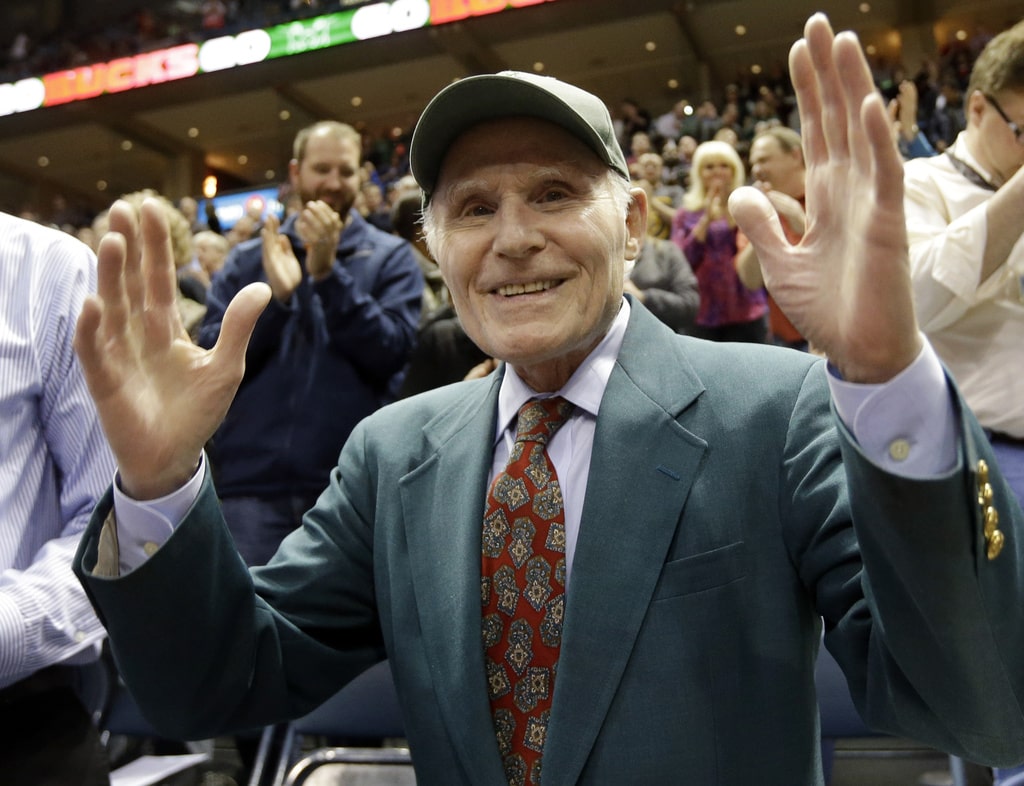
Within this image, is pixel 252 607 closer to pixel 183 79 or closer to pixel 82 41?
pixel 183 79

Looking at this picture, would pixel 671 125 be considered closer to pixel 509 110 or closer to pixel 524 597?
pixel 509 110

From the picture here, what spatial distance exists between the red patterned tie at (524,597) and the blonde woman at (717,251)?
243cm

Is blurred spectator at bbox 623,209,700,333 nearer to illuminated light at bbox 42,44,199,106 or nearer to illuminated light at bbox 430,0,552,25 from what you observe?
illuminated light at bbox 430,0,552,25

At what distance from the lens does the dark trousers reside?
135 centimetres

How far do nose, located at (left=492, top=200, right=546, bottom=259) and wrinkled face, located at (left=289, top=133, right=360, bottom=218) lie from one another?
1841 mm

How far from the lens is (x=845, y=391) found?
97cm

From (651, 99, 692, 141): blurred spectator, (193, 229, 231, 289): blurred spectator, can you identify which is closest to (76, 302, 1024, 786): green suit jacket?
(193, 229, 231, 289): blurred spectator

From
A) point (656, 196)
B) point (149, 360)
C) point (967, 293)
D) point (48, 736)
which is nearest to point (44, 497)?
point (48, 736)

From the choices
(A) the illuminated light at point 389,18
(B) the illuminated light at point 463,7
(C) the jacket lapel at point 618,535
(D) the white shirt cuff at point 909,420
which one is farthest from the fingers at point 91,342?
(A) the illuminated light at point 389,18

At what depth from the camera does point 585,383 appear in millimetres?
Result: 1425

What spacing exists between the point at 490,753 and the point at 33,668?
2.02 feet

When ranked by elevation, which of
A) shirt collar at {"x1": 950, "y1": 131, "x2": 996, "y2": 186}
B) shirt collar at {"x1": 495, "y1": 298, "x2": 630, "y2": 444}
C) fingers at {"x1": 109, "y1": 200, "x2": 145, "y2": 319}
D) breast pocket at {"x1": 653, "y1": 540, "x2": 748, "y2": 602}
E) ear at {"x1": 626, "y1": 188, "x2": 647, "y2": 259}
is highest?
Result: shirt collar at {"x1": 950, "y1": 131, "x2": 996, "y2": 186}

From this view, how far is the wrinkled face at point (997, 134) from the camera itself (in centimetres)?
214

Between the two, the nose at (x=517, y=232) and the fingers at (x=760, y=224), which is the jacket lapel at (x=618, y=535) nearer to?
the nose at (x=517, y=232)
